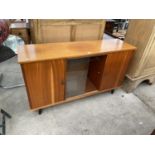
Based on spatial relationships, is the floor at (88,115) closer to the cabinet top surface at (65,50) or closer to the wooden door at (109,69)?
the wooden door at (109,69)

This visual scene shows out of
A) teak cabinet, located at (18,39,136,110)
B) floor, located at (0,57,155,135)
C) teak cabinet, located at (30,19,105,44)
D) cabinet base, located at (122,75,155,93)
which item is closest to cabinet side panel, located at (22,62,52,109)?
teak cabinet, located at (18,39,136,110)

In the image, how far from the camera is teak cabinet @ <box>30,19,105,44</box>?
162 centimetres

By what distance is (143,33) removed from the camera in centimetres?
164

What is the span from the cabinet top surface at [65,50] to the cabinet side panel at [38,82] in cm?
7

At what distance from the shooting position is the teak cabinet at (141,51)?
5.22ft

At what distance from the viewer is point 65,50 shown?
1378mm

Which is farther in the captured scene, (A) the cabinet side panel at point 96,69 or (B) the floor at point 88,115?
(A) the cabinet side panel at point 96,69

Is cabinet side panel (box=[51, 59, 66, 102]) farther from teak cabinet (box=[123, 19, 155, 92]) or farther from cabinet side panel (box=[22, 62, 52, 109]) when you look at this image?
teak cabinet (box=[123, 19, 155, 92])

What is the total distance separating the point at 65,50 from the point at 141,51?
3.14ft

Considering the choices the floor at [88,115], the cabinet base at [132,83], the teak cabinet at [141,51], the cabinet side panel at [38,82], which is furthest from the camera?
the cabinet base at [132,83]

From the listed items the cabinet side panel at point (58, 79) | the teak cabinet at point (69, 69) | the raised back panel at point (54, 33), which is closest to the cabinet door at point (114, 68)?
the teak cabinet at point (69, 69)
